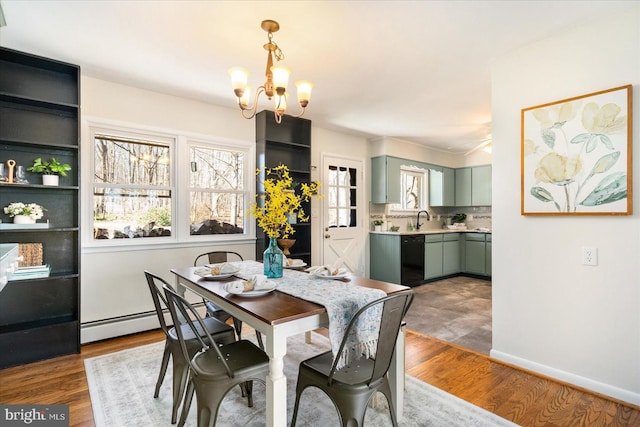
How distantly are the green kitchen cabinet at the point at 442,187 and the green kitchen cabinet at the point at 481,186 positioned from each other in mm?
396

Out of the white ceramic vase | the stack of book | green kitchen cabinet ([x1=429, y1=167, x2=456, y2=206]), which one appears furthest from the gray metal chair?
green kitchen cabinet ([x1=429, y1=167, x2=456, y2=206])

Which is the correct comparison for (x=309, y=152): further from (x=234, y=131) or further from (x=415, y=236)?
(x=415, y=236)

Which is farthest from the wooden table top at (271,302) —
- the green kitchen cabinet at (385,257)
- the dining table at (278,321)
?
the green kitchen cabinet at (385,257)

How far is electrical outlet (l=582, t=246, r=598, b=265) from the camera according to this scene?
225cm

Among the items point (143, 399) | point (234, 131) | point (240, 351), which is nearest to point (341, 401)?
point (240, 351)

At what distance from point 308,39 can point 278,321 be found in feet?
6.79

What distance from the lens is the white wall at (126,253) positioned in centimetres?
315

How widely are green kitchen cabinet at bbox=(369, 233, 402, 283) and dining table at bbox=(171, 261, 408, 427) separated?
325cm

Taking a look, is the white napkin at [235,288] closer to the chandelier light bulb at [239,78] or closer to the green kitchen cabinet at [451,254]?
the chandelier light bulb at [239,78]

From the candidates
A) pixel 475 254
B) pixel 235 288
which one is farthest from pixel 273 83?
pixel 475 254

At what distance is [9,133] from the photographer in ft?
9.18

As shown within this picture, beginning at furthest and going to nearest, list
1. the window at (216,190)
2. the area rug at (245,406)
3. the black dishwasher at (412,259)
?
the black dishwasher at (412,259)
the window at (216,190)
the area rug at (245,406)

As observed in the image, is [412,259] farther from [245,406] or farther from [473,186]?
[245,406]

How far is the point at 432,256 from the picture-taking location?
5.82 meters
